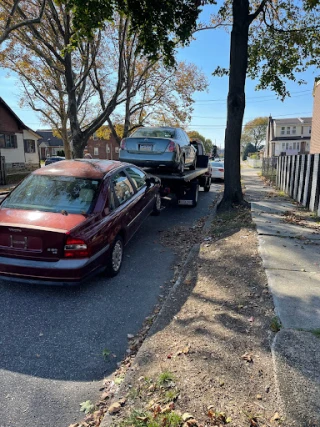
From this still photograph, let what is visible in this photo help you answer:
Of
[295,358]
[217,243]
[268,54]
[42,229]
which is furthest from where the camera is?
[268,54]

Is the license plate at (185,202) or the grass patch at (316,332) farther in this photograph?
the license plate at (185,202)

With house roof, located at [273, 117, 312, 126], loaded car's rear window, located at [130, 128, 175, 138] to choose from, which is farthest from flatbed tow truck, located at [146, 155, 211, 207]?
house roof, located at [273, 117, 312, 126]

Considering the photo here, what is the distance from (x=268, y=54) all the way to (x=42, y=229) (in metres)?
10.8

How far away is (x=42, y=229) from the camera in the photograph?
3.97m

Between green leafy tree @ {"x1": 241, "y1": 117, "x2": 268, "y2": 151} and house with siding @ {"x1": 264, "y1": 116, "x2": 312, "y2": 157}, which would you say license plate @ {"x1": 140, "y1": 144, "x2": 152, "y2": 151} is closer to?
house with siding @ {"x1": 264, "y1": 116, "x2": 312, "y2": 157}

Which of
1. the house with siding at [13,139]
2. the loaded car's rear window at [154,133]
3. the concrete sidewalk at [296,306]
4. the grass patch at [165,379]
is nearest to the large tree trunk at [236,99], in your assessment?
the loaded car's rear window at [154,133]

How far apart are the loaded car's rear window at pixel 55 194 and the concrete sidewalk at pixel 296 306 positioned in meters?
2.86

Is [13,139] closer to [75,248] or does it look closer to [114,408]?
[75,248]

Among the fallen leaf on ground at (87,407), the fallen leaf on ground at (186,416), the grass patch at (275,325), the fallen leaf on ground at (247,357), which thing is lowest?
the fallen leaf on ground at (87,407)

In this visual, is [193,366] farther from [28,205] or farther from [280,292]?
[28,205]

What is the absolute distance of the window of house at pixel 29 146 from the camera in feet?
109

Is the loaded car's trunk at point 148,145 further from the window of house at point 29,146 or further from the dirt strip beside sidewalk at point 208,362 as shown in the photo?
the window of house at point 29,146

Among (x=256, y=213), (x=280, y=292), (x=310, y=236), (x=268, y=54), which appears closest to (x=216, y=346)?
(x=280, y=292)

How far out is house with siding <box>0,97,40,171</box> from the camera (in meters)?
27.4
